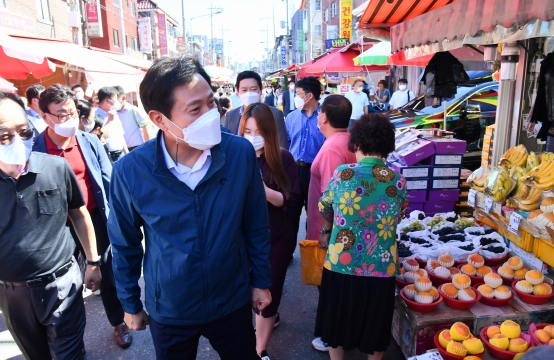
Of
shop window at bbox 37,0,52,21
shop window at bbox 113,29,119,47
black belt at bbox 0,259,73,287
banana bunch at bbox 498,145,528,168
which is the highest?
shop window at bbox 113,29,119,47

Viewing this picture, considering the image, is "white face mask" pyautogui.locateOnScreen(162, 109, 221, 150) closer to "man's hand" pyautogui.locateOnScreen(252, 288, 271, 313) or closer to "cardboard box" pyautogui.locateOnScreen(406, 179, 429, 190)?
"man's hand" pyautogui.locateOnScreen(252, 288, 271, 313)

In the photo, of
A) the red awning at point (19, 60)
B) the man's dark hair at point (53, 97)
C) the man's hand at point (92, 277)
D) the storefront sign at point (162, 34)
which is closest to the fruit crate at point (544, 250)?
the man's hand at point (92, 277)

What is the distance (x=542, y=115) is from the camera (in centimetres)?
399

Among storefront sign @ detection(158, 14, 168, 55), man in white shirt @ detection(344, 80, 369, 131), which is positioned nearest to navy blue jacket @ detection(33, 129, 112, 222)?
man in white shirt @ detection(344, 80, 369, 131)

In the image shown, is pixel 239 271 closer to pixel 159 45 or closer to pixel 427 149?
pixel 427 149

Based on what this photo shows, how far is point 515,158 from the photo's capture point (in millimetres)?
3908

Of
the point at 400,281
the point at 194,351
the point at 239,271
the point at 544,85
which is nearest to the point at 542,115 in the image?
the point at 544,85

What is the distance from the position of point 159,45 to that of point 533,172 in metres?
36.1

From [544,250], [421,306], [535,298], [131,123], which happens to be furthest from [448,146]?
[131,123]

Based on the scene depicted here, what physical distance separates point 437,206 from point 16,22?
523 inches

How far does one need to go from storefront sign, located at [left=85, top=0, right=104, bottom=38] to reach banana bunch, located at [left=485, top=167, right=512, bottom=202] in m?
21.7

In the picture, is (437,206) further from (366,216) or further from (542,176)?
(366,216)

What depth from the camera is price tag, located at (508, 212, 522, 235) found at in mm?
3190

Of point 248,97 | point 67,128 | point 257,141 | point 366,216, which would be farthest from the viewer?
point 248,97
